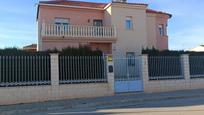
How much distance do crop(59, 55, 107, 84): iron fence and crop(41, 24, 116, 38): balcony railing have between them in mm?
9848

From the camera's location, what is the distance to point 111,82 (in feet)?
63.0

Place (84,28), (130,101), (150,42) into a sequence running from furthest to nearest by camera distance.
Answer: (150,42) → (84,28) → (130,101)

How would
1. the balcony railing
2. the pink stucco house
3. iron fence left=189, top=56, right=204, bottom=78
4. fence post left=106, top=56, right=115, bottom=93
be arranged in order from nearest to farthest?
fence post left=106, top=56, right=115, bottom=93 → iron fence left=189, top=56, right=204, bottom=78 → the balcony railing → the pink stucco house

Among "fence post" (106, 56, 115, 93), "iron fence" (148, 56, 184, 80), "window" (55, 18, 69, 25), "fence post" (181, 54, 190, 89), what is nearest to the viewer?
"fence post" (106, 56, 115, 93)

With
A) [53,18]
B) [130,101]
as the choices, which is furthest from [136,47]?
[130,101]

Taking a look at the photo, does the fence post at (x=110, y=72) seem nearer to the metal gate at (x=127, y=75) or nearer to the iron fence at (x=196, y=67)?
the metal gate at (x=127, y=75)

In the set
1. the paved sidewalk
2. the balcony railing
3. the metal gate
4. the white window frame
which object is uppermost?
the white window frame

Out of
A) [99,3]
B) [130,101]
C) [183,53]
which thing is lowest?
[130,101]

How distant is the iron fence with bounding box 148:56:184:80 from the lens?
67.8 ft

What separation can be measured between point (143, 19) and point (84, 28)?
5786mm

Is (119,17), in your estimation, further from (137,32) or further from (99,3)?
(99,3)

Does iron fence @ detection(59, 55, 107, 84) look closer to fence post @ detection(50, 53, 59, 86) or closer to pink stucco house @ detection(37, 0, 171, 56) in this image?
fence post @ detection(50, 53, 59, 86)

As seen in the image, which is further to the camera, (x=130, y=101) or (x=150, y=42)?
(x=150, y=42)

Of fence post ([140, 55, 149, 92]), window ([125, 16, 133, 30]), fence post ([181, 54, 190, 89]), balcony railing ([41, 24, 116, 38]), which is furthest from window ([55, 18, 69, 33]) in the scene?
fence post ([181, 54, 190, 89])
